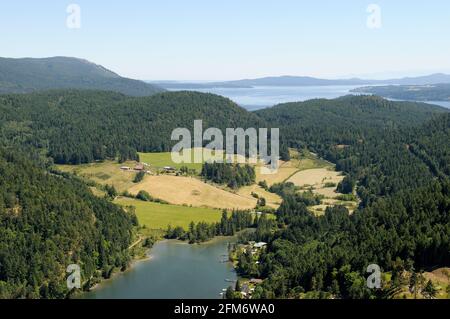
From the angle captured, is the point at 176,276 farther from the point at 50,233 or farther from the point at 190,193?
the point at 190,193

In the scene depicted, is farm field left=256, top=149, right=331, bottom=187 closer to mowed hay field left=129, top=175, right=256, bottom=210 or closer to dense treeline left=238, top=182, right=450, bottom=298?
mowed hay field left=129, top=175, right=256, bottom=210

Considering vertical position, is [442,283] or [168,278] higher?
[442,283]

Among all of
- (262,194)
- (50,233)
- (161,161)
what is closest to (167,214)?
(262,194)

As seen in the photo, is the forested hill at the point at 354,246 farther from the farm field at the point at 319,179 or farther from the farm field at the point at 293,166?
the farm field at the point at 293,166

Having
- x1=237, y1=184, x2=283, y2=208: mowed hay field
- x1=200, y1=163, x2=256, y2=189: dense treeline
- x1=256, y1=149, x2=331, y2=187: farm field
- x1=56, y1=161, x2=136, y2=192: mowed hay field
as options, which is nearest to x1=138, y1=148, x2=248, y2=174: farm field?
x1=200, y1=163, x2=256, y2=189: dense treeline
